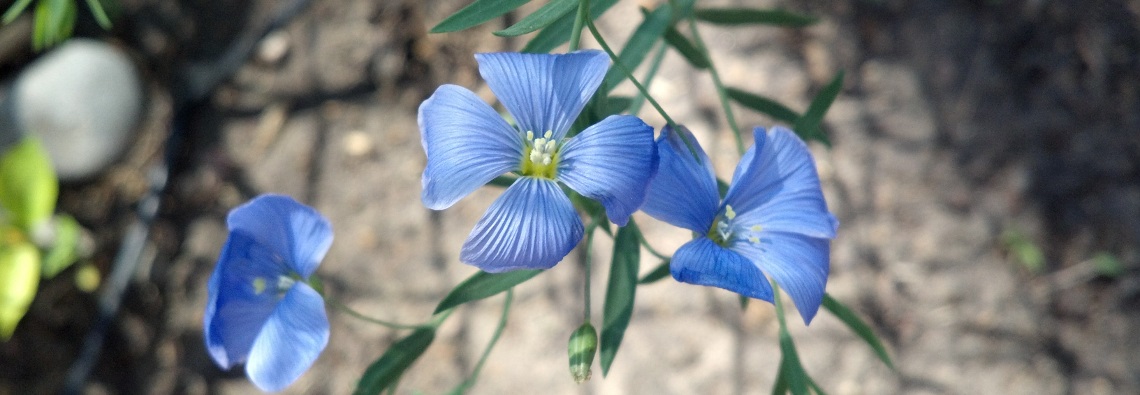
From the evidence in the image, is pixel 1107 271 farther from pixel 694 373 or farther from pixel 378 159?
pixel 378 159

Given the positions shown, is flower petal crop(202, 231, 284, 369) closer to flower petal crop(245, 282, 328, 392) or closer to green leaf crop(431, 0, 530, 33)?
flower petal crop(245, 282, 328, 392)

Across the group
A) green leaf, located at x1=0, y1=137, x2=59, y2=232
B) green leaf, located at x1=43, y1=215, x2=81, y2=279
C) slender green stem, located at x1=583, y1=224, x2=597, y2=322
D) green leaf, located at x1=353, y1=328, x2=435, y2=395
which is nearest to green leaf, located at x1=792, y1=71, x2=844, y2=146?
slender green stem, located at x1=583, y1=224, x2=597, y2=322

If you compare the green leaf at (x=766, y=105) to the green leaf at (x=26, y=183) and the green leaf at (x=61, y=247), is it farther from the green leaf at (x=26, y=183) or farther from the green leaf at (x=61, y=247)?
the green leaf at (x=61, y=247)

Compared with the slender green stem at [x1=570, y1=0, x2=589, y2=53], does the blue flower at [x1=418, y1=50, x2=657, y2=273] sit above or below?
below

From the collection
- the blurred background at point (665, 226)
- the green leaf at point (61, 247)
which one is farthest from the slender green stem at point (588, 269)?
the green leaf at point (61, 247)

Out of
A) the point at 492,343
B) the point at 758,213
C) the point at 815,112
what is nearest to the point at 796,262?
the point at 758,213

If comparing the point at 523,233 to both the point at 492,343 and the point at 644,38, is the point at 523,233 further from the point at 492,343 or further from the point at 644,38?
the point at 644,38

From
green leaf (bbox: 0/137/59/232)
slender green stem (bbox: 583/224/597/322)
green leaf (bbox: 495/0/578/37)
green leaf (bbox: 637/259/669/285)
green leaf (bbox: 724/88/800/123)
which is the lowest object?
green leaf (bbox: 0/137/59/232)
